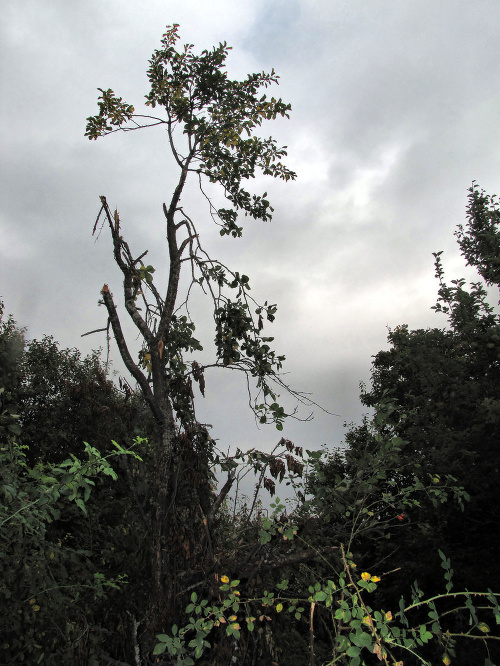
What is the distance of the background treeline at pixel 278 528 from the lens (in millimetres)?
3439

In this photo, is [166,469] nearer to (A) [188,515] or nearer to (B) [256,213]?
(A) [188,515]

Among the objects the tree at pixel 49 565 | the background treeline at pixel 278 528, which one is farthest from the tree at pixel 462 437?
the tree at pixel 49 565

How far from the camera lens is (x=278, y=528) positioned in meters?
4.02

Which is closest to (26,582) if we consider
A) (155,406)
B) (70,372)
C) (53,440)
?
(155,406)

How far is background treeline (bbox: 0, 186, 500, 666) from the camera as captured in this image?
11.3ft

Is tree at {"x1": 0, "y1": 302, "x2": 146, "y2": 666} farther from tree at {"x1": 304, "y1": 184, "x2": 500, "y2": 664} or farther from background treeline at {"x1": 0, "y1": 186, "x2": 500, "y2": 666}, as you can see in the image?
tree at {"x1": 304, "y1": 184, "x2": 500, "y2": 664}

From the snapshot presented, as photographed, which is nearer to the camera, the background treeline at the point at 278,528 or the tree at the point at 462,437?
the background treeline at the point at 278,528

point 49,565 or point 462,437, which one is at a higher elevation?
point 462,437

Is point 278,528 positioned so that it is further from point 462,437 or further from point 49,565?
point 462,437

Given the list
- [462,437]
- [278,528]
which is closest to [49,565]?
[278,528]

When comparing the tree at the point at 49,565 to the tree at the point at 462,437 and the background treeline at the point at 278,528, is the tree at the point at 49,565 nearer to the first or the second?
the background treeline at the point at 278,528

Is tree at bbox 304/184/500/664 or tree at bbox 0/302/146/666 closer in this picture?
tree at bbox 0/302/146/666

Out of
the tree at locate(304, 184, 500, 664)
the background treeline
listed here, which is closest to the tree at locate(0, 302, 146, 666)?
the background treeline

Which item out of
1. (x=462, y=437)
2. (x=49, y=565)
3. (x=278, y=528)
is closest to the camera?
(x=278, y=528)
